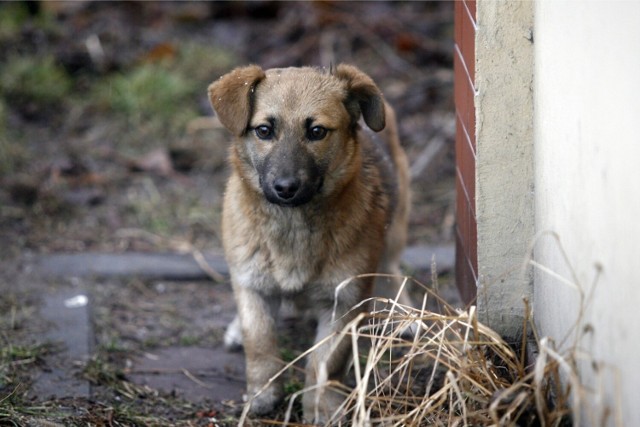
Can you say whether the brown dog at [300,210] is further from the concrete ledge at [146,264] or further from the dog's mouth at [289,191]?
the concrete ledge at [146,264]

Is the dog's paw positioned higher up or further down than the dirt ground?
further down

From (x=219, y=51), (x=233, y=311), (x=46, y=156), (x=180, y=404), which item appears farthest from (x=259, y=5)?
(x=180, y=404)

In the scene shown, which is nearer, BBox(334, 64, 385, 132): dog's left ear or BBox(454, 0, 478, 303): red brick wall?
BBox(454, 0, 478, 303): red brick wall

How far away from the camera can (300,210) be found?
14.2ft

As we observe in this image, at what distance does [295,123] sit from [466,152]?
84cm

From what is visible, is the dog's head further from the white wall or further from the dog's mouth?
the white wall

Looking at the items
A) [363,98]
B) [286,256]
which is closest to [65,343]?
[286,256]

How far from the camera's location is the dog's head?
4.13 m

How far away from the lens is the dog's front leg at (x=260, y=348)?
4332mm

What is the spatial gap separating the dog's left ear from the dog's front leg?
93cm

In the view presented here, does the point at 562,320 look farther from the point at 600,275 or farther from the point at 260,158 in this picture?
the point at 260,158

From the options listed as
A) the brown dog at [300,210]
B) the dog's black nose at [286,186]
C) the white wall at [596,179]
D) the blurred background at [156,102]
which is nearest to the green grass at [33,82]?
the blurred background at [156,102]

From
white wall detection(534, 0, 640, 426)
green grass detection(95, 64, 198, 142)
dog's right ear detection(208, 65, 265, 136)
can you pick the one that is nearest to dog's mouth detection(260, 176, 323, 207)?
dog's right ear detection(208, 65, 265, 136)

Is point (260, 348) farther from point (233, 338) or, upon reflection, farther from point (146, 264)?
point (146, 264)
